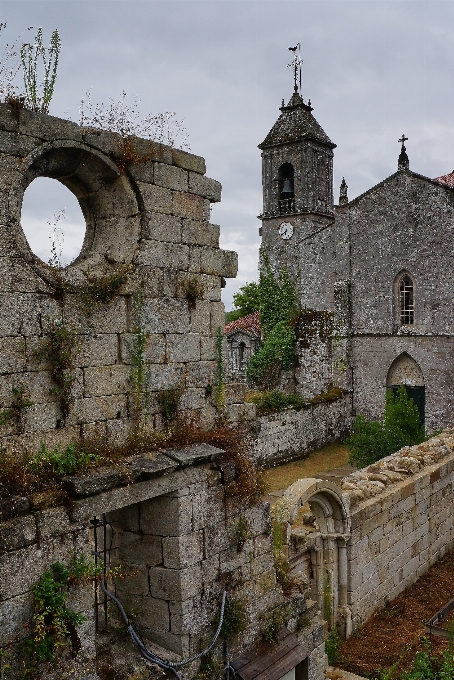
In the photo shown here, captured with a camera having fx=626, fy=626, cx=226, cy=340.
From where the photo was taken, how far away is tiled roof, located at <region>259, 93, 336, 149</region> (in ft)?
91.9

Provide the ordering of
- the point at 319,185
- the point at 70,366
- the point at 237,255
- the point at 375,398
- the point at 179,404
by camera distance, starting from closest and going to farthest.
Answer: the point at 70,366 < the point at 179,404 < the point at 237,255 < the point at 375,398 < the point at 319,185

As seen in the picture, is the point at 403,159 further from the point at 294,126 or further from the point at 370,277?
the point at 294,126

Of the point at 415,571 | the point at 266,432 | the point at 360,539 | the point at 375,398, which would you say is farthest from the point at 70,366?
the point at 375,398

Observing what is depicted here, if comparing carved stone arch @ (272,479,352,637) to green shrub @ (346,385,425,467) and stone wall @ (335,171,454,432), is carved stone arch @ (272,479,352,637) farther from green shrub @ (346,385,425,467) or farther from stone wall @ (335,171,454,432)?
stone wall @ (335,171,454,432)

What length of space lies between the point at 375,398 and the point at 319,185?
10106 mm

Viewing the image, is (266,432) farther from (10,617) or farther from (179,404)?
(10,617)

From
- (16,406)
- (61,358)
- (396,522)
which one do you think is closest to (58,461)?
(16,406)

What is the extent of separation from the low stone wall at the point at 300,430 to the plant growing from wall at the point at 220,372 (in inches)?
512

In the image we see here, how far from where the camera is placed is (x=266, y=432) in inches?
797

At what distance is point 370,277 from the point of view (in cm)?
2477

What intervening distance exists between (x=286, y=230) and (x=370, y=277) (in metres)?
5.10

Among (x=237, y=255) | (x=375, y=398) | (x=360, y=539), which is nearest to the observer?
(x=237, y=255)

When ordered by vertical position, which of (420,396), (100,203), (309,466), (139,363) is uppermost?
(100,203)

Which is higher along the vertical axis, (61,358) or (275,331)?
(275,331)
